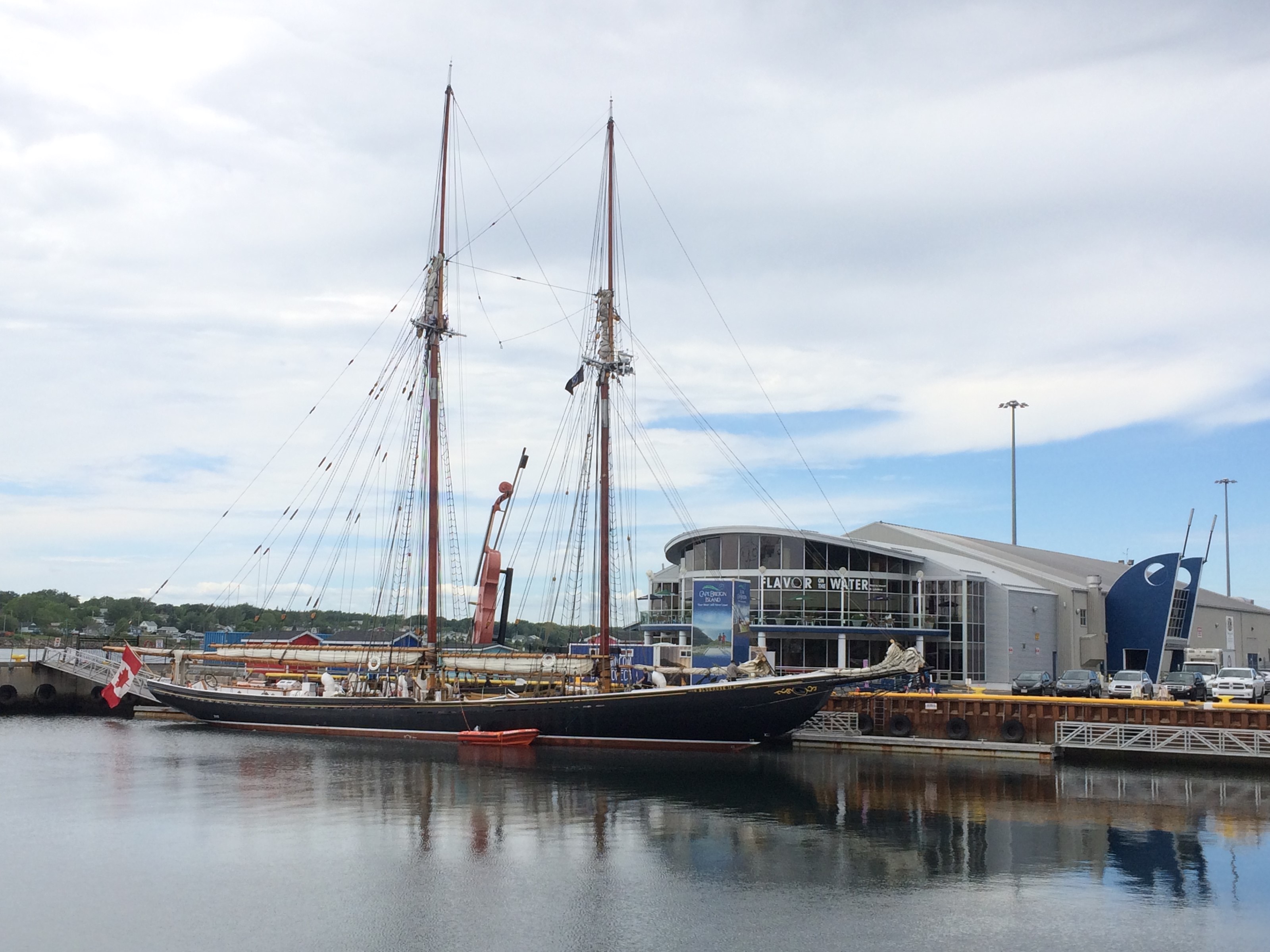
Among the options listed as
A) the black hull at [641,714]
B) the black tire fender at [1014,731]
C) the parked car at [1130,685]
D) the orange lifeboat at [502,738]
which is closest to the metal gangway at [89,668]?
the black hull at [641,714]

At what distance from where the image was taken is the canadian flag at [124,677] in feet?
189

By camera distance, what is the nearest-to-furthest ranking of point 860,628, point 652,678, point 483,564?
point 652,678, point 483,564, point 860,628

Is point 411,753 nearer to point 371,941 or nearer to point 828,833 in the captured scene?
point 828,833

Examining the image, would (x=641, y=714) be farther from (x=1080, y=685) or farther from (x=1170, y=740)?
(x=1080, y=685)

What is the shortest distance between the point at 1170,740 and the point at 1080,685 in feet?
39.4

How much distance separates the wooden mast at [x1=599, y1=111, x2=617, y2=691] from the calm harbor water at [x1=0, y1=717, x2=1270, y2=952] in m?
9.29

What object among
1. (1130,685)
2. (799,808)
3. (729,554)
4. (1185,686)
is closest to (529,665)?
(729,554)

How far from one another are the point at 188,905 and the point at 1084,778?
29659mm

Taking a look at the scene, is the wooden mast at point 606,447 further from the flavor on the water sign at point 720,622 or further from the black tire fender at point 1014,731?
the black tire fender at point 1014,731

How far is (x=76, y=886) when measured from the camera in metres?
22.7

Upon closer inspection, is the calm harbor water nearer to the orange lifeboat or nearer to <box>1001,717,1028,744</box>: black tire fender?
<box>1001,717,1028,744</box>: black tire fender

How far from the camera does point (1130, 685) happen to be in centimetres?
5416

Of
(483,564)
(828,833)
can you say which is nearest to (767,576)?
(483,564)

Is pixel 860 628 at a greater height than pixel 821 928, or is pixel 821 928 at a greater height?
pixel 860 628
